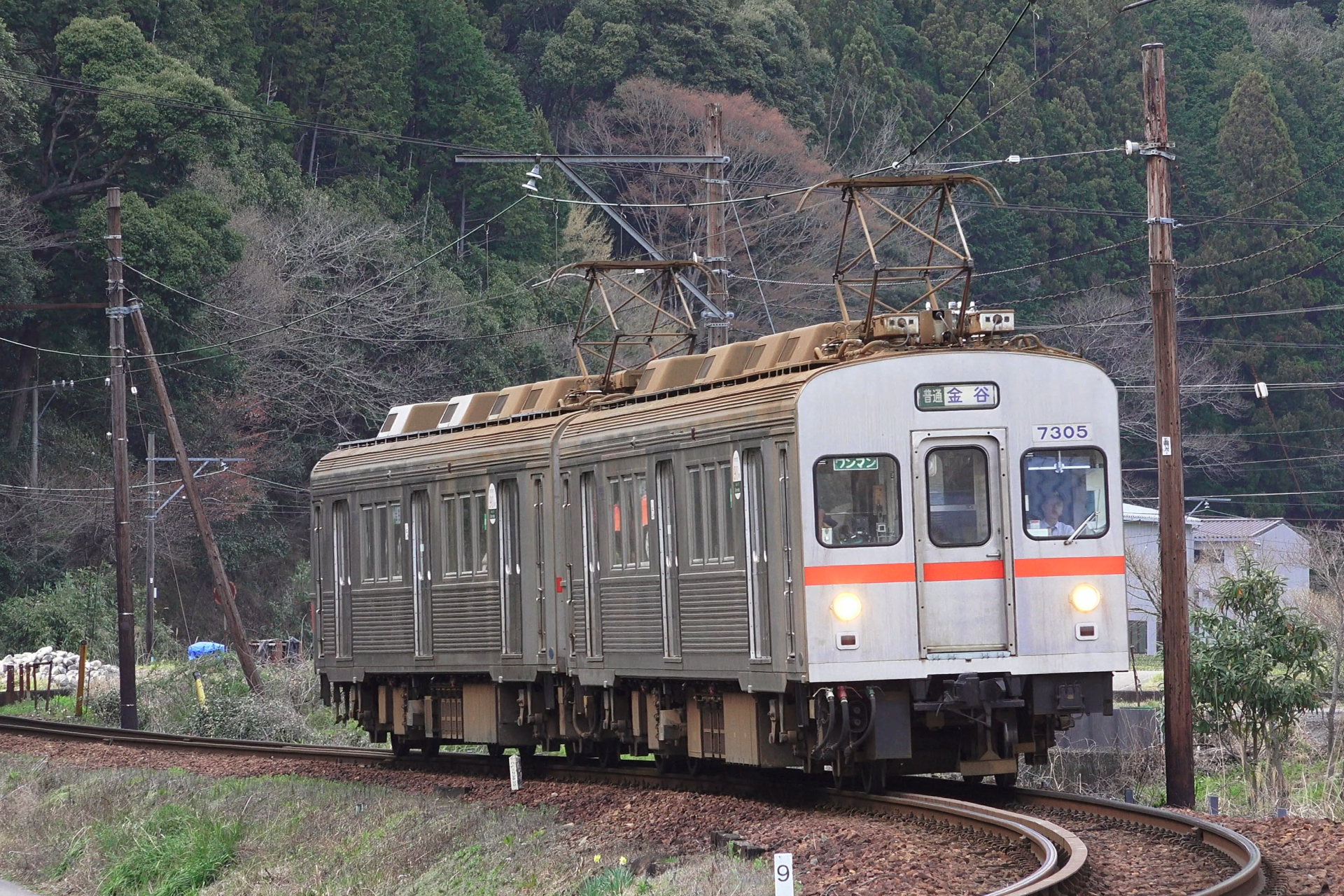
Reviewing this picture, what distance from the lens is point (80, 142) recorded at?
45.4 m

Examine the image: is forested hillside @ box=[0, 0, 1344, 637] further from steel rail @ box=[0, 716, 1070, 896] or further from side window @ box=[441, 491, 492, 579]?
side window @ box=[441, 491, 492, 579]

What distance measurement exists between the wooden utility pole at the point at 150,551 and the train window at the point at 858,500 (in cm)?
2860

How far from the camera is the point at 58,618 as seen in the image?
43281 millimetres

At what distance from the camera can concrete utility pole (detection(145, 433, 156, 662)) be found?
4175cm

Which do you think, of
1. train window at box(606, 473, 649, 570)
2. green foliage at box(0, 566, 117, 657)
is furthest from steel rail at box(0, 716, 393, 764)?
green foliage at box(0, 566, 117, 657)

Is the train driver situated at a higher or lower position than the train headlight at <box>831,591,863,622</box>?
higher

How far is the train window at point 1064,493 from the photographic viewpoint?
44.9 ft

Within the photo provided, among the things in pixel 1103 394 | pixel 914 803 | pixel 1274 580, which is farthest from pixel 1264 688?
pixel 914 803

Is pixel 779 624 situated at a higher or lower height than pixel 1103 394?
lower

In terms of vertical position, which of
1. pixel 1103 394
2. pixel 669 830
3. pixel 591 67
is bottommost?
pixel 669 830

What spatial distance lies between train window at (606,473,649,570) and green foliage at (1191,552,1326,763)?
22.2ft

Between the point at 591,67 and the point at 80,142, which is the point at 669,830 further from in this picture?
the point at 591,67

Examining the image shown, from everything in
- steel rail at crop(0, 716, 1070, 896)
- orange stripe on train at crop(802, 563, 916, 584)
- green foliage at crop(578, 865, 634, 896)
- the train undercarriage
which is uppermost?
orange stripe on train at crop(802, 563, 916, 584)

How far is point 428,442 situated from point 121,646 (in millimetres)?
11591
